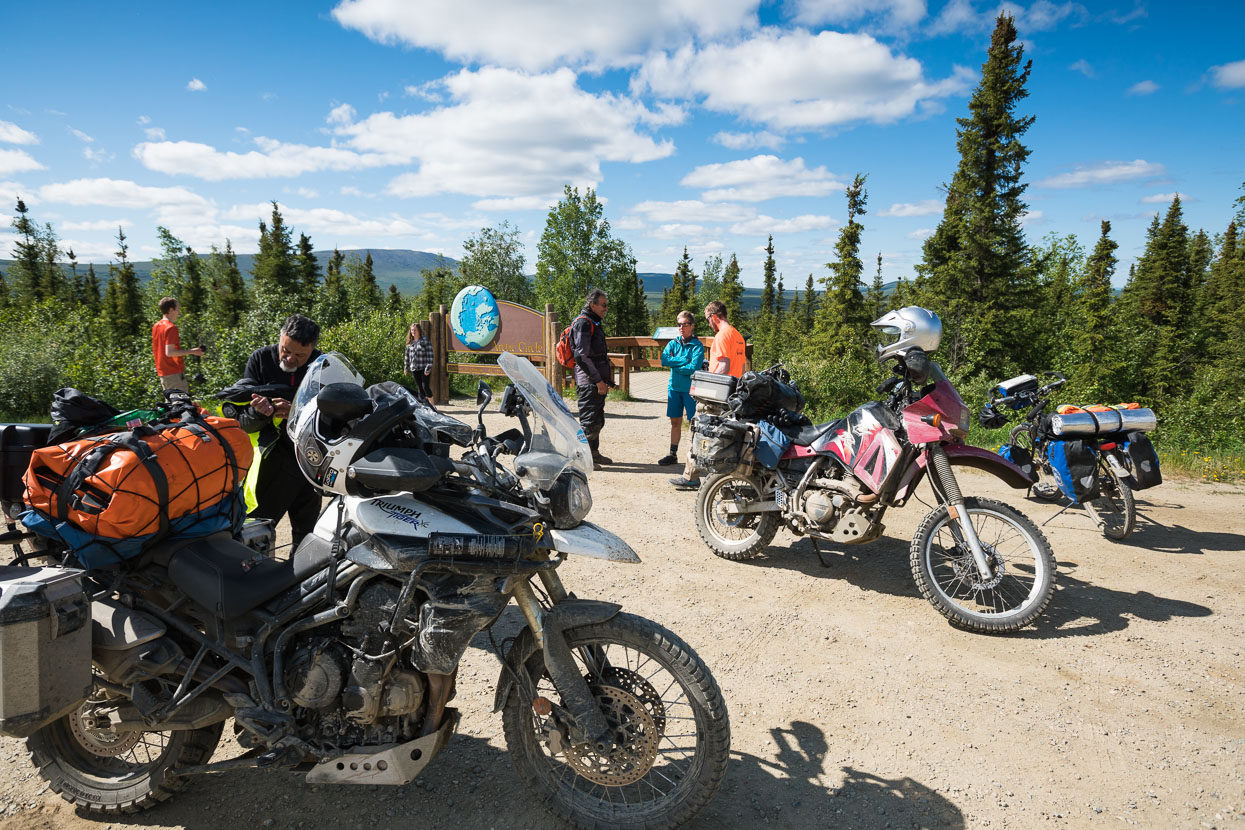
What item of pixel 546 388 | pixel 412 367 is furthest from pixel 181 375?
pixel 546 388

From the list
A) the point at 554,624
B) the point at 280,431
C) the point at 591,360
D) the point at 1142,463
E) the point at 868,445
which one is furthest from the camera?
the point at 591,360

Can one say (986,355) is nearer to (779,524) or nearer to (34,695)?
(779,524)

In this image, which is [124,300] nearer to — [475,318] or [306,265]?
[306,265]

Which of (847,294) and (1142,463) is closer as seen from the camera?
(1142,463)

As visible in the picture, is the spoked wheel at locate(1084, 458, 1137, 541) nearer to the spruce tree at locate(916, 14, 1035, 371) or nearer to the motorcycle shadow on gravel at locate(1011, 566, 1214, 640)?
the motorcycle shadow on gravel at locate(1011, 566, 1214, 640)

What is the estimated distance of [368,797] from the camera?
2613 mm

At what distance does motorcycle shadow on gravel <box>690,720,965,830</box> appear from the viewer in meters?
2.50

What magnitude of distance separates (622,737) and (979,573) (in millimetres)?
2889

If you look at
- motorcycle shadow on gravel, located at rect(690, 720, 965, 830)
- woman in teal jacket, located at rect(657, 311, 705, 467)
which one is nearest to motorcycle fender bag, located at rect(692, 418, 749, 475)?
motorcycle shadow on gravel, located at rect(690, 720, 965, 830)

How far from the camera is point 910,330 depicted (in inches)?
174

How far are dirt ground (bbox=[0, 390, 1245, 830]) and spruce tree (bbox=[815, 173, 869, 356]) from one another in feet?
104

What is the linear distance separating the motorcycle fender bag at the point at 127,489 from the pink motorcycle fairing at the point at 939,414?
3.88m

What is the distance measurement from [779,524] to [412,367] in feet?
30.4

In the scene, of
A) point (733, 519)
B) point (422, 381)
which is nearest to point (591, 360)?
point (733, 519)
